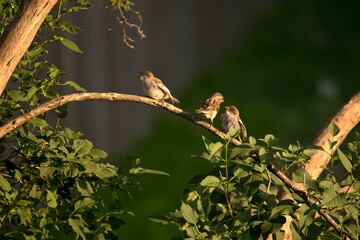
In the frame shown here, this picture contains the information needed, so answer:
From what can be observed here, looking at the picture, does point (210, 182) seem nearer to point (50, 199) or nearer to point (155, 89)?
point (50, 199)

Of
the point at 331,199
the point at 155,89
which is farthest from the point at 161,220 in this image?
the point at 155,89

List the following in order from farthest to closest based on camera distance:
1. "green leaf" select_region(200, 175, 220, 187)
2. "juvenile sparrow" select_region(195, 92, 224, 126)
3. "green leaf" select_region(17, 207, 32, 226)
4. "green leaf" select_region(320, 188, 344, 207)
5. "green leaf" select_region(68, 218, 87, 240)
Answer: "juvenile sparrow" select_region(195, 92, 224, 126) → "green leaf" select_region(17, 207, 32, 226) → "green leaf" select_region(68, 218, 87, 240) → "green leaf" select_region(200, 175, 220, 187) → "green leaf" select_region(320, 188, 344, 207)

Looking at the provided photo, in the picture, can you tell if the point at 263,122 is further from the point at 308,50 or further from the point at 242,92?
the point at 308,50

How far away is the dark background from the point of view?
762cm

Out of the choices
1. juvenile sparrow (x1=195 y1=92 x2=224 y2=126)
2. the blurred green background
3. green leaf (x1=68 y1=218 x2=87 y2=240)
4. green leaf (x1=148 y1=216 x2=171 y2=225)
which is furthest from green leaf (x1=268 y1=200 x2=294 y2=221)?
the blurred green background

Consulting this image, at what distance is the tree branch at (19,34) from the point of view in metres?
2.95

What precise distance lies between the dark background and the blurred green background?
0.06 feet

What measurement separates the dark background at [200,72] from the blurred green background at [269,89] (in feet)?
0.06

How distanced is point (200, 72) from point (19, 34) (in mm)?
7560

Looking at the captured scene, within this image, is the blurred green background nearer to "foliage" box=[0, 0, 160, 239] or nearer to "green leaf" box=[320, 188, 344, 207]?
"foliage" box=[0, 0, 160, 239]

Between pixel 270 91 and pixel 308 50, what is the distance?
2044 mm

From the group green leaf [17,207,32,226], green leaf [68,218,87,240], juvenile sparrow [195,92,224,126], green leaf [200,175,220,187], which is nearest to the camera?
green leaf [200,175,220,187]

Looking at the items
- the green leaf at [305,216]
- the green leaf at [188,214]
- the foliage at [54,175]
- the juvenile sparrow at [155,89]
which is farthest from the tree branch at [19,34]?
the juvenile sparrow at [155,89]

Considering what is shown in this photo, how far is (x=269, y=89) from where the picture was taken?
10.2 metres
